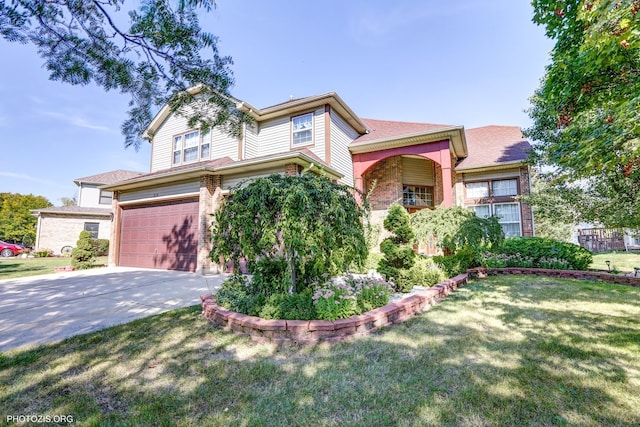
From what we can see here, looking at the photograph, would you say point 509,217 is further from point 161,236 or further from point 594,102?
point 161,236

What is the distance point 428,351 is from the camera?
3115 millimetres

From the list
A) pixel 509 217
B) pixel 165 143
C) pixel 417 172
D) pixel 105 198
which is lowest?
pixel 509 217

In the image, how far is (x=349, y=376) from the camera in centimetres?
260

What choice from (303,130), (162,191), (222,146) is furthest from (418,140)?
(162,191)

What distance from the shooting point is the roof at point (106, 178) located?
21859 millimetres

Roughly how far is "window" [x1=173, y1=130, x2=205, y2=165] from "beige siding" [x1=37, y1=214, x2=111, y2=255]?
11.5 m

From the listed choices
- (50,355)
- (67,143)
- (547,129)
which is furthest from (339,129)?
(67,143)

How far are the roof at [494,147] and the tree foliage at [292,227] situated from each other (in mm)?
10749

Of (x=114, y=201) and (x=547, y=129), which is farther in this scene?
(x=114, y=201)

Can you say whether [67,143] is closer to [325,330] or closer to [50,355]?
[50,355]

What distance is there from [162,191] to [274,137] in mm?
4953

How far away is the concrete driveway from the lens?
3971 mm

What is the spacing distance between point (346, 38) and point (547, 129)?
875 cm

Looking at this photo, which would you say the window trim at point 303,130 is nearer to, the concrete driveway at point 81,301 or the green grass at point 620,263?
the concrete driveway at point 81,301
